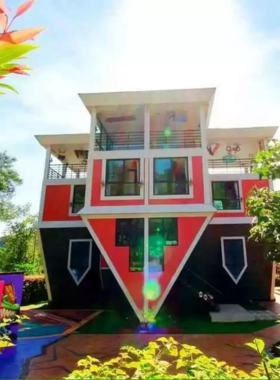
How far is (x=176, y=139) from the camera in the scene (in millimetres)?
10055

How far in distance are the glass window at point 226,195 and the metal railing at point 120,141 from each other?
3858mm

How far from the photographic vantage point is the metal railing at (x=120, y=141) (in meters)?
10.1

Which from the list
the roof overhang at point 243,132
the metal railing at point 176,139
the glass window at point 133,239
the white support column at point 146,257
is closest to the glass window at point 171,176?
the metal railing at point 176,139

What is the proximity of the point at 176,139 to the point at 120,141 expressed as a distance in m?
2.24

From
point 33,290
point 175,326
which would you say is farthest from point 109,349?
point 33,290

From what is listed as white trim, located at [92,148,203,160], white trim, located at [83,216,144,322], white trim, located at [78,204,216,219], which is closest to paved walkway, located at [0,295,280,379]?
white trim, located at [83,216,144,322]

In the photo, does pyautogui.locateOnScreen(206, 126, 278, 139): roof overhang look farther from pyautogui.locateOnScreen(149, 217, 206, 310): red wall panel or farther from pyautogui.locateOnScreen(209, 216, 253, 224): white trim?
pyautogui.locateOnScreen(149, 217, 206, 310): red wall panel

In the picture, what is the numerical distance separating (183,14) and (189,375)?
8.89ft

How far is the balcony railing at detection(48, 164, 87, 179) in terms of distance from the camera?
39.1 ft

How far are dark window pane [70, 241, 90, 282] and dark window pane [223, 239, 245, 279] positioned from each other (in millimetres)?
5744

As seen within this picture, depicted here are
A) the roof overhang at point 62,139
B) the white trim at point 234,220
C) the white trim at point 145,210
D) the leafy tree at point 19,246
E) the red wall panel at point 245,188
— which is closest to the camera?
the white trim at point 145,210

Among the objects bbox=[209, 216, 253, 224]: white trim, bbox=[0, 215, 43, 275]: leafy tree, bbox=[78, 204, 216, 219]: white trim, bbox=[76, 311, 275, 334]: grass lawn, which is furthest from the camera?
bbox=[0, 215, 43, 275]: leafy tree

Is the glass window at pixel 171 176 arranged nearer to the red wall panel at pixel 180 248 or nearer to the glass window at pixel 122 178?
the glass window at pixel 122 178

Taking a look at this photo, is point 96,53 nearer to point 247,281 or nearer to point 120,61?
point 120,61
